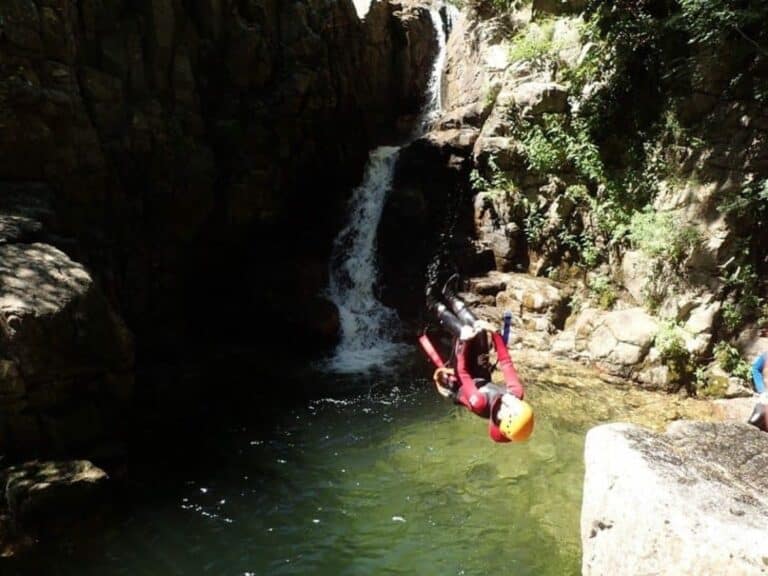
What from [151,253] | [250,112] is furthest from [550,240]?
[151,253]

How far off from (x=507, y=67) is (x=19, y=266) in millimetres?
11324

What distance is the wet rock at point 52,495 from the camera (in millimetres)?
5762

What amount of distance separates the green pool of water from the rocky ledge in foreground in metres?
1.75

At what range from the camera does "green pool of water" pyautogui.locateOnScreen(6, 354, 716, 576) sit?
5.64 metres

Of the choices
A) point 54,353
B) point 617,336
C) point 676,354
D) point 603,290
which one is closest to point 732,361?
point 676,354

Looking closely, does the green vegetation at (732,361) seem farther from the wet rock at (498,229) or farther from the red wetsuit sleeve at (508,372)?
the red wetsuit sleeve at (508,372)

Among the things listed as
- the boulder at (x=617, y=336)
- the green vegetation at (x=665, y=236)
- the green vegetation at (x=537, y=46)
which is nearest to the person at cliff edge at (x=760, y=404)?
the boulder at (x=617, y=336)

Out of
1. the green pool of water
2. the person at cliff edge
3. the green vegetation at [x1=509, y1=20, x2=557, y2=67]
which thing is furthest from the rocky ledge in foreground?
the green vegetation at [x1=509, y1=20, x2=557, y2=67]

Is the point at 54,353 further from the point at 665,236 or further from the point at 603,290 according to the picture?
the point at 665,236

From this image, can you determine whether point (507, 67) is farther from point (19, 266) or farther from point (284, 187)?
point (19, 266)

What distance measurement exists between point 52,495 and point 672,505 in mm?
6220

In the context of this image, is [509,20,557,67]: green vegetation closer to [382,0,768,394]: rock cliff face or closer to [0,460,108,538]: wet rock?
[382,0,768,394]: rock cliff face

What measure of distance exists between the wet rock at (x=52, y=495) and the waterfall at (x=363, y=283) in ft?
19.0

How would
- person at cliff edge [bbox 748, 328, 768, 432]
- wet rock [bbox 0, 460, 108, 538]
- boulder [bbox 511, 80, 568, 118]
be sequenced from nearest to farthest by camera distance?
1. wet rock [bbox 0, 460, 108, 538]
2. person at cliff edge [bbox 748, 328, 768, 432]
3. boulder [bbox 511, 80, 568, 118]
